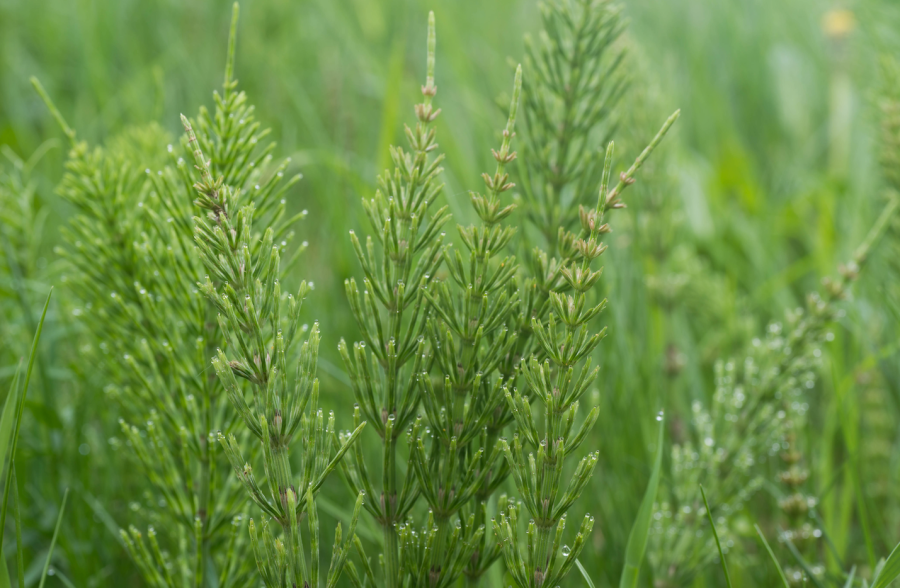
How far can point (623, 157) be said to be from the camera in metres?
1.86

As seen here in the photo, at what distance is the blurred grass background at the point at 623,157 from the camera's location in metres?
1.52

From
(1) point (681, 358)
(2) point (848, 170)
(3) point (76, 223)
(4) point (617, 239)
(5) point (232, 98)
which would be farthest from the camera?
(2) point (848, 170)

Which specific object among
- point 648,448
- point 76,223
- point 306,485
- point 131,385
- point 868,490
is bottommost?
point 868,490

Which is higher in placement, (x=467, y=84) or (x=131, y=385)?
(x=467, y=84)

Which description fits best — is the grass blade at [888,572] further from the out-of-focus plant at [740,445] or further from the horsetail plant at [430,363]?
the horsetail plant at [430,363]

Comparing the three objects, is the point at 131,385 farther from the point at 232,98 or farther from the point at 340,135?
the point at 340,135

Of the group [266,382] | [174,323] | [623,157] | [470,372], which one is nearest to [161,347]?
[174,323]

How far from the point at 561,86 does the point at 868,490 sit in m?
1.26

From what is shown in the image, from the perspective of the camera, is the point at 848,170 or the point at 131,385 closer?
the point at 131,385

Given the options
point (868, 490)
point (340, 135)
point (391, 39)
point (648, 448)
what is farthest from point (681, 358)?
point (391, 39)

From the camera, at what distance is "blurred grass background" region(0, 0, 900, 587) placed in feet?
4.99

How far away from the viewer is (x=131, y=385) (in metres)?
1.17

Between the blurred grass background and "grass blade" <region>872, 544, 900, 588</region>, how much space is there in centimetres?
37

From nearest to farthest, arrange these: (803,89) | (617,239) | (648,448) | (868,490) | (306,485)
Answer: (306,485)
(648,448)
(868,490)
(617,239)
(803,89)
